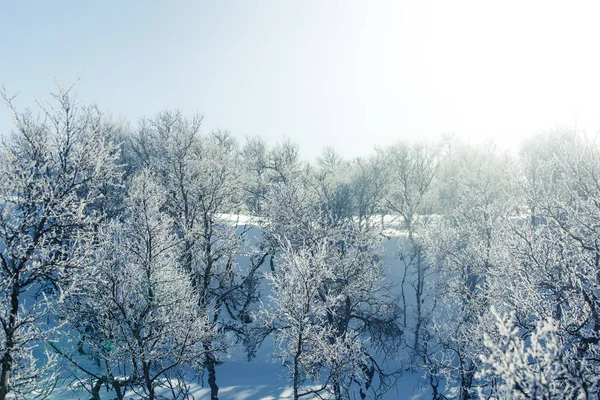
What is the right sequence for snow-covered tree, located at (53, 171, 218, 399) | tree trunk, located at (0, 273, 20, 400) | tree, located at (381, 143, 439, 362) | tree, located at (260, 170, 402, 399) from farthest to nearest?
tree, located at (381, 143, 439, 362)
tree, located at (260, 170, 402, 399)
snow-covered tree, located at (53, 171, 218, 399)
tree trunk, located at (0, 273, 20, 400)

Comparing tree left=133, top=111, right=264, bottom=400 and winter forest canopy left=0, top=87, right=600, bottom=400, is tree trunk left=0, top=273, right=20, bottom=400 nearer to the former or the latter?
winter forest canopy left=0, top=87, right=600, bottom=400

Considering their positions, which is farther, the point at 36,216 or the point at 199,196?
the point at 199,196

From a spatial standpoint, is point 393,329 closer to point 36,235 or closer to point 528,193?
point 528,193

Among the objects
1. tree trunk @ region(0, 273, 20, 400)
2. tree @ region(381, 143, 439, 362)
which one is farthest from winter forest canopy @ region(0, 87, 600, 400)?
tree @ region(381, 143, 439, 362)

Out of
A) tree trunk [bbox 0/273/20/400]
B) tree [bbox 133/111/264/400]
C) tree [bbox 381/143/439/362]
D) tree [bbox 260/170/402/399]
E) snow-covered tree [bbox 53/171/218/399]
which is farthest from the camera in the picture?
tree [bbox 381/143/439/362]

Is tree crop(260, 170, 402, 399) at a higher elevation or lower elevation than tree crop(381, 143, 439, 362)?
→ lower

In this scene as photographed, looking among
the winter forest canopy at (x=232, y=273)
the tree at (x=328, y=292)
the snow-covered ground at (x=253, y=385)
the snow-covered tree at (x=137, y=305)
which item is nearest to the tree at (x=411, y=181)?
the winter forest canopy at (x=232, y=273)

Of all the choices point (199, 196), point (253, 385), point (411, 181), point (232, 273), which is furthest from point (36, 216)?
point (411, 181)

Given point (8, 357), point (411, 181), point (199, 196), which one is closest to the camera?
point (8, 357)

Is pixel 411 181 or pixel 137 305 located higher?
pixel 411 181

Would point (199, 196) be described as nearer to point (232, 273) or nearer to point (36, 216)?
point (232, 273)

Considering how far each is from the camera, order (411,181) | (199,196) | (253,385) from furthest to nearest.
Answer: (411,181)
(253,385)
(199,196)

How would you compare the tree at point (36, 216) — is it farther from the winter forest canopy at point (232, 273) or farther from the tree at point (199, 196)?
the tree at point (199, 196)

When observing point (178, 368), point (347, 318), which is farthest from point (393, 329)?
point (178, 368)
